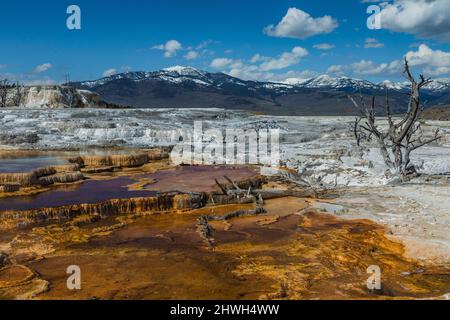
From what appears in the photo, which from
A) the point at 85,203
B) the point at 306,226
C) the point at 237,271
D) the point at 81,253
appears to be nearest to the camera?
the point at 237,271

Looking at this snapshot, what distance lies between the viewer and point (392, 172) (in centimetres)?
1295

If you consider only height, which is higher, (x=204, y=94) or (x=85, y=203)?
(x=204, y=94)

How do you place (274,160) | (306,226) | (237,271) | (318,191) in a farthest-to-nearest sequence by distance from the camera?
(274,160), (318,191), (306,226), (237,271)

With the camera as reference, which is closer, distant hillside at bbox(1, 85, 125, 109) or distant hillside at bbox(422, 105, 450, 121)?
distant hillside at bbox(1, 85, 125, 109)

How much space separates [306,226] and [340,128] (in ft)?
65.5

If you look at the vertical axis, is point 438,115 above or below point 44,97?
below

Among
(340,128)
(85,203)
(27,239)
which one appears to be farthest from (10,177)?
(340,128)

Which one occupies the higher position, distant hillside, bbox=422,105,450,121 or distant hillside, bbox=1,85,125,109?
distant hillside, bbox=1,85,125,109

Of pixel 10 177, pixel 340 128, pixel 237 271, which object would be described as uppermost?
pixel 340 128

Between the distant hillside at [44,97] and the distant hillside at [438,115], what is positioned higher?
the distant hillside at [44,97]

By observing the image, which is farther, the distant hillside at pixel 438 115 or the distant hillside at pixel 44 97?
the distant hillside at pixel 438 115

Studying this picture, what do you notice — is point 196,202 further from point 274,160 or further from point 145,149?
point 145,149

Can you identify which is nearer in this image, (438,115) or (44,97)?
(44,97)

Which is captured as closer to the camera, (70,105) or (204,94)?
(70,105)
